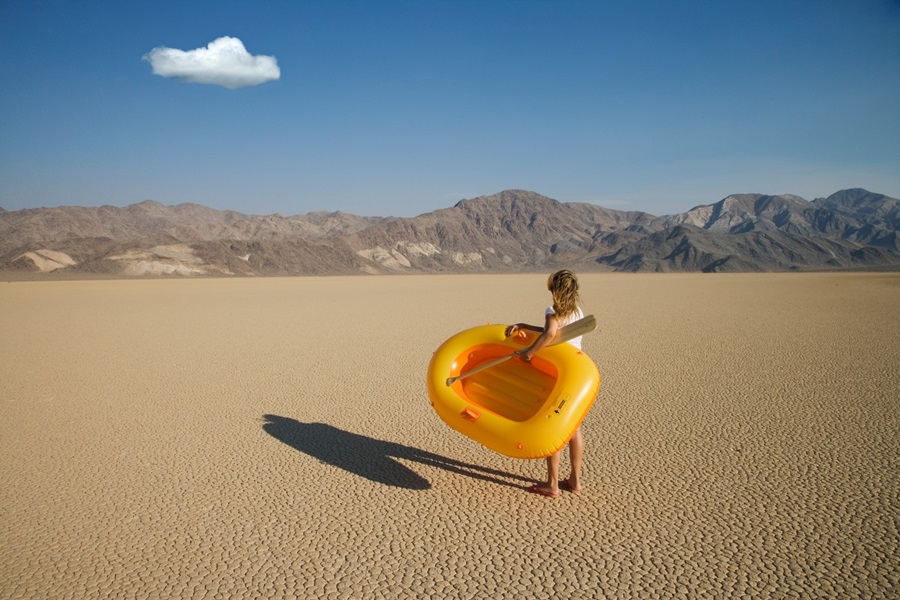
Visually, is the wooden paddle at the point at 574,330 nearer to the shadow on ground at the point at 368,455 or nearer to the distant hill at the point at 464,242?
the shadow on ground at the point at 368,455

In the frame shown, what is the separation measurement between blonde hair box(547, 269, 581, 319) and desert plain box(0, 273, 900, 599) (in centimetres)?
138

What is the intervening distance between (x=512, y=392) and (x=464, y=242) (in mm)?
124603

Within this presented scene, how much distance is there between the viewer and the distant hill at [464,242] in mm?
74250

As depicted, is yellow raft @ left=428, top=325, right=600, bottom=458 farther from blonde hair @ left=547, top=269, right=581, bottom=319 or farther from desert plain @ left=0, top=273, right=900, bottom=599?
desert plain @ left=0, top=273, right=900, bottom=599

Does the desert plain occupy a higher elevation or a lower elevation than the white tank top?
lower

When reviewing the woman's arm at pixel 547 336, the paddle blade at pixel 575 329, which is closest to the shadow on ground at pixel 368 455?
the woman's arm at pixel 547 336

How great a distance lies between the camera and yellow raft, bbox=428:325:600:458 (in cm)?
362

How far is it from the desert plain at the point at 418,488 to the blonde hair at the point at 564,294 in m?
1.38

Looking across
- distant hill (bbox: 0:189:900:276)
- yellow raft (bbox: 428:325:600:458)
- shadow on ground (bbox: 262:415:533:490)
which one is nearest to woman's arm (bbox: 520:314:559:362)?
yellow raft (bbox: 428:325:600:458)

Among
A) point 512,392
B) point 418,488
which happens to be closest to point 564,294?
point 512,392

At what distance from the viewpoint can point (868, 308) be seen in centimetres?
1772

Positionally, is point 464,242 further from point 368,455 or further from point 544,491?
point 544,491

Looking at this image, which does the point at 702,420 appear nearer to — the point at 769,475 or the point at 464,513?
the point at 769,475

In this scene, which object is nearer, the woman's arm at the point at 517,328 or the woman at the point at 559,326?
the woman at the point at 559,326
